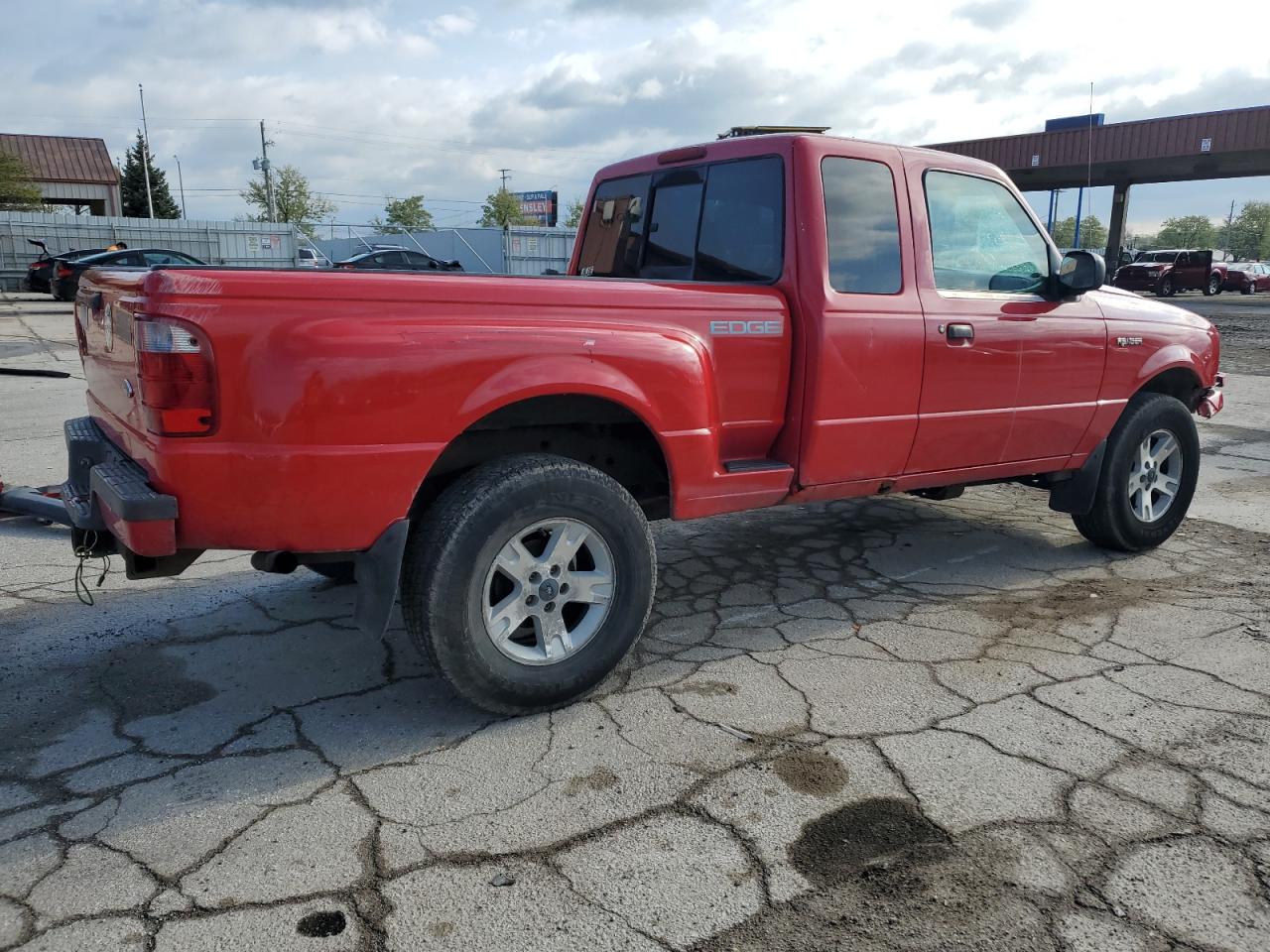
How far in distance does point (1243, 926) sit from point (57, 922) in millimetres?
2783

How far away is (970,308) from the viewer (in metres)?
4.32

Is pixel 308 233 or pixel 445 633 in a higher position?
pixel 308 233

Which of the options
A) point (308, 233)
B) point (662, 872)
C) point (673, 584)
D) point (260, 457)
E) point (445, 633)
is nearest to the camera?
point (662, 872)

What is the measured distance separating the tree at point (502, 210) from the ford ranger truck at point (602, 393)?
76.6 meters

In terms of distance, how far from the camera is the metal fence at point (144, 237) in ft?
93.8

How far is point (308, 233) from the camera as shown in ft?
A: 127

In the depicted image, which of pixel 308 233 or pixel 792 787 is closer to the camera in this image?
pixel 792 787

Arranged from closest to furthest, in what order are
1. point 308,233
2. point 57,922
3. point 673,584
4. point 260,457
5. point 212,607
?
point 57,922, point 260,457, point 212,607, point 673,584, point 308,233

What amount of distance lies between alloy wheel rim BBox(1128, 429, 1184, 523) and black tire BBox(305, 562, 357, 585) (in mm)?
4075

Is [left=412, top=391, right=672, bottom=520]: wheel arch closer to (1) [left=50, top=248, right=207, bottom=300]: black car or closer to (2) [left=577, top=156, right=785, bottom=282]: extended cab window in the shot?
(2) [left=577, top=156, right=785, bottom=282]: extended cab window

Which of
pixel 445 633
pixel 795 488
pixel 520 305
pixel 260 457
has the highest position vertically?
pixel 520 305

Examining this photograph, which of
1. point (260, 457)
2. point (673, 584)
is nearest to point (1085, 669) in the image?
point (673, 584)

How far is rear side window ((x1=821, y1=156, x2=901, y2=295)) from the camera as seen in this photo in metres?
3.95

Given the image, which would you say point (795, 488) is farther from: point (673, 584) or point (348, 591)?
point (348, 591)
